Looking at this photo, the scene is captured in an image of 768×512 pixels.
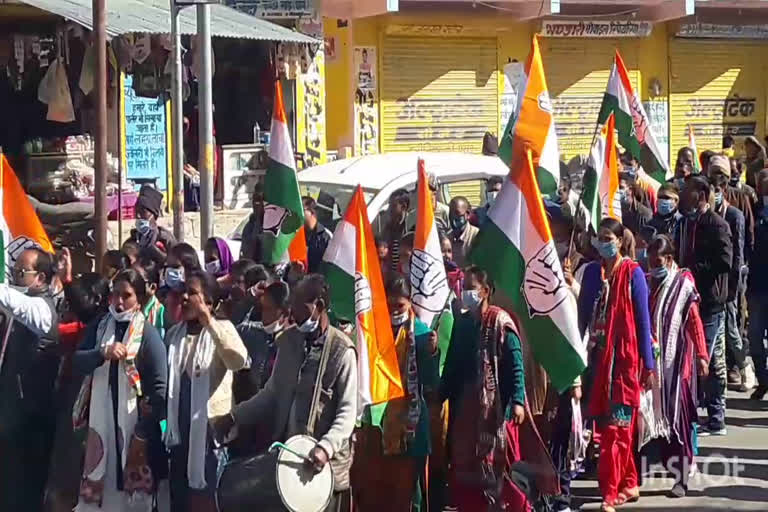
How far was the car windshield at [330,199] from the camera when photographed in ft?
36.4

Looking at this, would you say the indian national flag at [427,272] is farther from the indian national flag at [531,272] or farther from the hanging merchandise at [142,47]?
the hanging merchandise at [142,47]

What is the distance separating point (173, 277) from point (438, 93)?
1341cm

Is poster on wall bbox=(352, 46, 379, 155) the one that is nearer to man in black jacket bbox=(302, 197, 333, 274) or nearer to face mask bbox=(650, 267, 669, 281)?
man in black jacket bbox=(302, 197, 333, 274)

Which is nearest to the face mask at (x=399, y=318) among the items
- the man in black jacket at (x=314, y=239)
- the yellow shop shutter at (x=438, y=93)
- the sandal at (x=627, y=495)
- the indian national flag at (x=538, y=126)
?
the indian national flag at (x=538, y=126)

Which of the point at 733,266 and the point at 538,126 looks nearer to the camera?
the point at 538,126

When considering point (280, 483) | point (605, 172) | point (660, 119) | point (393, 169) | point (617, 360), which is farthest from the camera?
point (660, 119)

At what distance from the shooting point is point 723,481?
865cm

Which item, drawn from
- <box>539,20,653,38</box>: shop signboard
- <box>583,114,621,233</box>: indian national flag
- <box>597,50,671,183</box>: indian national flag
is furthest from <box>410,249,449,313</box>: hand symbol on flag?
<box>539,20,653,38</box>: shop signboard

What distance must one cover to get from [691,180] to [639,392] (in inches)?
104

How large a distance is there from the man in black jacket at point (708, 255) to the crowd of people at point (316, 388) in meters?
1.44

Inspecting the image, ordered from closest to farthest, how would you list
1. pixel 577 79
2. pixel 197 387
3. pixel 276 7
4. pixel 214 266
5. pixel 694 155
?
pixel 197 387 < pixel 214 266 < pixel 694 155 < pixel 276 7 < pixel 577 79

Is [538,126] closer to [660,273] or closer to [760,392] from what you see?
[660,273]

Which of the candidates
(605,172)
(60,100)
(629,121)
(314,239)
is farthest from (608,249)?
(60,100)

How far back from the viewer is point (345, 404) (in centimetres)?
632
